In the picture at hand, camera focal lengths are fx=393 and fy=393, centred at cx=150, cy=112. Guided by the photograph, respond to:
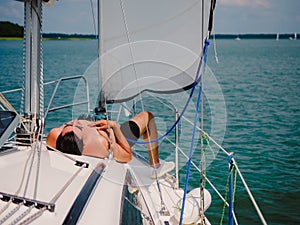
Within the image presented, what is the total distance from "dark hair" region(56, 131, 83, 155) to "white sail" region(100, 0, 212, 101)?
91 cm

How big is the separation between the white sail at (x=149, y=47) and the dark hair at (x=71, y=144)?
909 millimetres

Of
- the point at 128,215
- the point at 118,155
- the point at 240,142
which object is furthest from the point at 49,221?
the point at 240,142

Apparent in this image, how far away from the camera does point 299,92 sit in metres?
17.7

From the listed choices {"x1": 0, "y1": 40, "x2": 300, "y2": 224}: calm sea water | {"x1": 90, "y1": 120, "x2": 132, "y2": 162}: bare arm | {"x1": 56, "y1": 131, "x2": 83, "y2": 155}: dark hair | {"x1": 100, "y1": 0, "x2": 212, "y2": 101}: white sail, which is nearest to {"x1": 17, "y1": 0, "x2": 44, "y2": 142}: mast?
{"x1": 56, "y1": 131, "x2": 83, "y2": 155}: dark hair

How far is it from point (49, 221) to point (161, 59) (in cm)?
220

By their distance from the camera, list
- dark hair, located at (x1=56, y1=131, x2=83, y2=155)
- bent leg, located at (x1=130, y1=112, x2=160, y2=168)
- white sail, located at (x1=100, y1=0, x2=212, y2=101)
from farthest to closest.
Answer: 1. white sail, located at (x1=100, y1=0, x2=212, y2=101)
2. bent leg, located at (x1=130, y1=112, x2=160, y2=168)
3. dark hair, located at (x1=56, y1=131, x2=83, y2=155)

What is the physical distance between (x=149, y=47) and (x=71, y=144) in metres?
1.40

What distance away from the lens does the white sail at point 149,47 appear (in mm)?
3379

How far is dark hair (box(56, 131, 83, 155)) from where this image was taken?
2.67 metres

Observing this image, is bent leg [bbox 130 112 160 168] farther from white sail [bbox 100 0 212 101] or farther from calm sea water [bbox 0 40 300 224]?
calm sea water [bbox 0 40 300 224]

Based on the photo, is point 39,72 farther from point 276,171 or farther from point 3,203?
point 276,171

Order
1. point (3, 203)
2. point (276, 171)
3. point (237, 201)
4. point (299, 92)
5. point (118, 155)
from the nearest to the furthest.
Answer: point (3, 203), point (118, 155), point (237, 201), point (276, 171), point (299, 92)

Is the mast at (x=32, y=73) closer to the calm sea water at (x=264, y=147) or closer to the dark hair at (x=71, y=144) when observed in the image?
the dark hair at (x=71, y=144)

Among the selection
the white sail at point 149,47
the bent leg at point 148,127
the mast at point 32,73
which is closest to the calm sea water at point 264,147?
the bent leg at point 148,127
